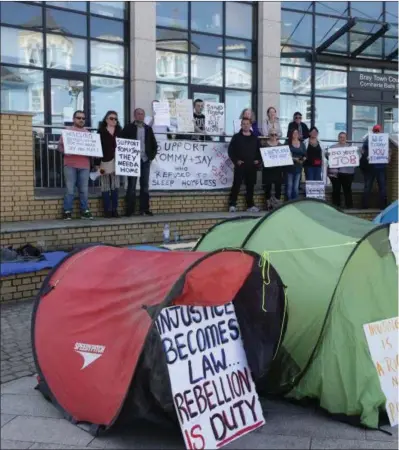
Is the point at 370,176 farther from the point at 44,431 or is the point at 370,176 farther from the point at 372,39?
the point at 44,431

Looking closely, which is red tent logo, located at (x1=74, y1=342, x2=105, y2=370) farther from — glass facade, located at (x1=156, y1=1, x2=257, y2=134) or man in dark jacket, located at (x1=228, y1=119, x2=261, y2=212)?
glass facade, located at (x1=156, y1=1, x2=257, y2=134)

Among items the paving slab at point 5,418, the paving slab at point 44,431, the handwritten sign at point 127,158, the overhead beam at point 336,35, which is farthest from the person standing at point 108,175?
the overhead beam at point 336,35

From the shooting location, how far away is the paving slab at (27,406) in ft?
14.4

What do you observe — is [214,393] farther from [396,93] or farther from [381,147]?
[396,93]

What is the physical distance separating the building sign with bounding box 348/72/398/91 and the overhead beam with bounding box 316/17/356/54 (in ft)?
4.70

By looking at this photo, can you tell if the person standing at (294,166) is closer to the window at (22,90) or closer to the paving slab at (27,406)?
the window at (22,90)

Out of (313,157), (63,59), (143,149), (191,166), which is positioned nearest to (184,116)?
(191,166)

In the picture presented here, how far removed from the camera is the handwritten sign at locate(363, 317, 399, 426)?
14.5ft

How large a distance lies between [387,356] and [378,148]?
359 inches

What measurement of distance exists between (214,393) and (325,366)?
1.00 metres

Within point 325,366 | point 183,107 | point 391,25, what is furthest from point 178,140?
point 391,25

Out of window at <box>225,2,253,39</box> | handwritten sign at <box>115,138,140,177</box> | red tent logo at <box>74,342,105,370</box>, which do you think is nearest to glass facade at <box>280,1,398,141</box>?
window at <box>225,2,253,39</box>

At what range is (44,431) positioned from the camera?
4.12 m

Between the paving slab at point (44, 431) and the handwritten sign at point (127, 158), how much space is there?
Answer: 19.1 feet
